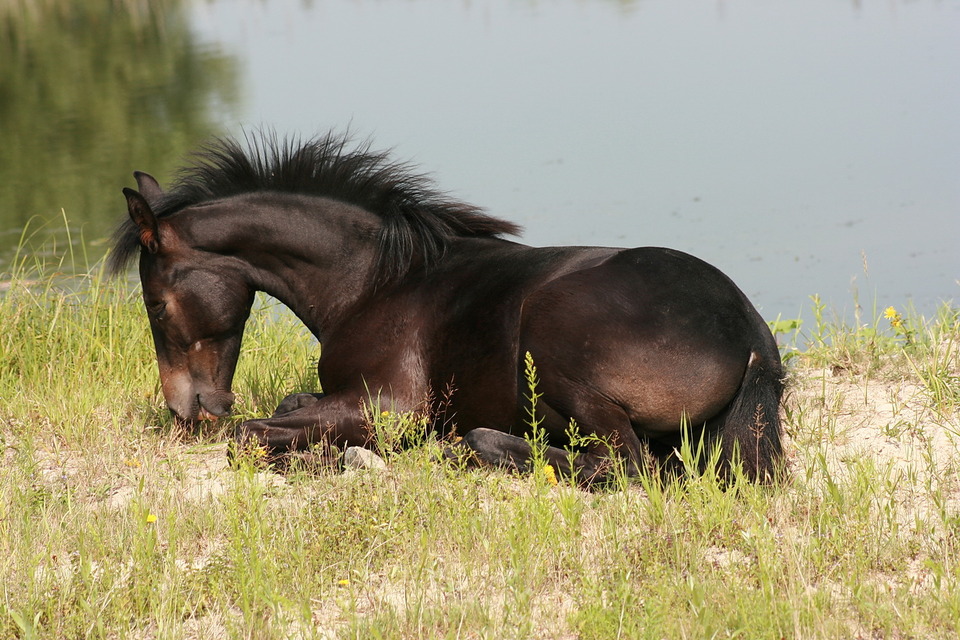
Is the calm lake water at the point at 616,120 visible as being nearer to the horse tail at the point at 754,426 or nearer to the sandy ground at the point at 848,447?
the sandy ground at the point at 848,447

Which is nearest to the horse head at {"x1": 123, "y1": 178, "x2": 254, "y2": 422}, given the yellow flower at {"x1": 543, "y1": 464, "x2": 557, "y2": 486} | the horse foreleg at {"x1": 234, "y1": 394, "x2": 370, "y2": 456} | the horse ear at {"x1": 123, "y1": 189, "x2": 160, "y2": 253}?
the horse ear at {"x1": 123, "y1": 189, "x2": 160, "y2": 253}

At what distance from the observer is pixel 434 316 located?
5.18 meters

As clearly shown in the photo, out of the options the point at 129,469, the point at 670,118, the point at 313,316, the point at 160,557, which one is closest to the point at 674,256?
the point at 313,316

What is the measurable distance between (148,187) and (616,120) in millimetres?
11356

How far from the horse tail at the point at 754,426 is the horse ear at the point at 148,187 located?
10.5ft

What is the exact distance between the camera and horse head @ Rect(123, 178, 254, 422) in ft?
17.3

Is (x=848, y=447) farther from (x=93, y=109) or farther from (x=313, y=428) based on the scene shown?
(x=93, y=109)

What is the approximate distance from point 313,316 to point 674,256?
1999 millimetres

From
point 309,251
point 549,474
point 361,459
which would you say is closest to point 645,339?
point 549,474

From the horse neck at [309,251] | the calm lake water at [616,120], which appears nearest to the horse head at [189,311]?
the horse neck at [309,251]

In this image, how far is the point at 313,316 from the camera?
220 inches

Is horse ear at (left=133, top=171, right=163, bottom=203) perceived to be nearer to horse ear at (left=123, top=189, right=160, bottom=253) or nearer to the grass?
horse ear at (left=123, top=189, right=160, bottom=253)

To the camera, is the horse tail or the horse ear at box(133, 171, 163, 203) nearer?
the horse tail

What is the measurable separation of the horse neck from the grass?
3.22ft
